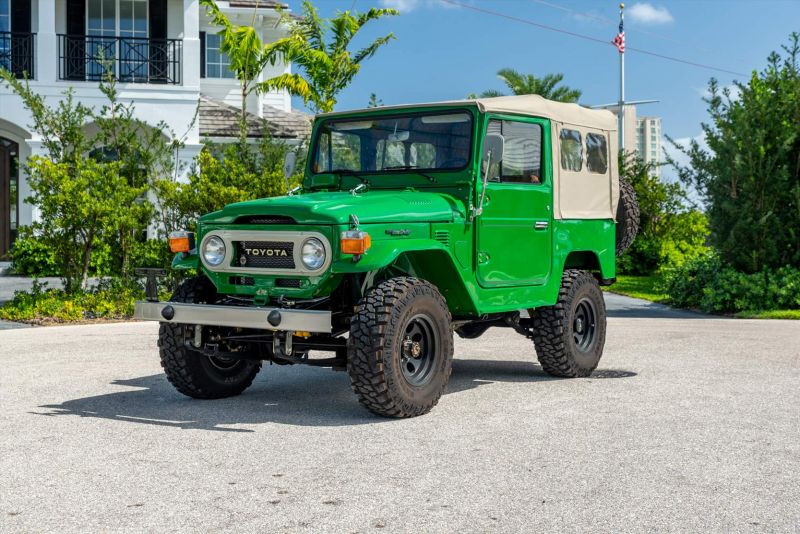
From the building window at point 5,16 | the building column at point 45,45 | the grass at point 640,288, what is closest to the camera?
the grass at point 640,288

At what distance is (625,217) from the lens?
10641 millimetres

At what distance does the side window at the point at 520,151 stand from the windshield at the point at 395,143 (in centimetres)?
34

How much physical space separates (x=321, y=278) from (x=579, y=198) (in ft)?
11.0

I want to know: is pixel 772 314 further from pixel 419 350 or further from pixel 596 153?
pixel 419 350

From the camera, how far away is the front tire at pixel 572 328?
368 inches

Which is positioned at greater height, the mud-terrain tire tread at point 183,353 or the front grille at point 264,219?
the front grille at point 264,219

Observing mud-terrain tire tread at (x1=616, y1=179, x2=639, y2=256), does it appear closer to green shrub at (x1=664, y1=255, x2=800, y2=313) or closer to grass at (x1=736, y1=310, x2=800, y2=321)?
grass at (x1=736, y1=310, x2=800, y2=321)

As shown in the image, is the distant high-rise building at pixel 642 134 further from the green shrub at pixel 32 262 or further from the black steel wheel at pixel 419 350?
the black steel wheel at pixel 419 350

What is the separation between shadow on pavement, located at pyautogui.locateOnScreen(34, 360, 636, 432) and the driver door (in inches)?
Answer: 46.1

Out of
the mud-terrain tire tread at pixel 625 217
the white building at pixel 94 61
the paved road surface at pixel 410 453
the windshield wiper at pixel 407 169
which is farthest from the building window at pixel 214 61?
the windshield wiper at pixel 407 169

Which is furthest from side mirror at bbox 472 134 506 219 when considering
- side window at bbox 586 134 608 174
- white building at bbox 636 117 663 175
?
white building at bbox 636 117 663 175

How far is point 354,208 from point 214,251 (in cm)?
120

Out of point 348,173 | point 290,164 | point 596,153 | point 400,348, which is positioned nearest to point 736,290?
point 596,153

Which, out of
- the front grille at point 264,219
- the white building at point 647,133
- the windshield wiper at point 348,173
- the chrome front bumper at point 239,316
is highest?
the white building at point 647,133
